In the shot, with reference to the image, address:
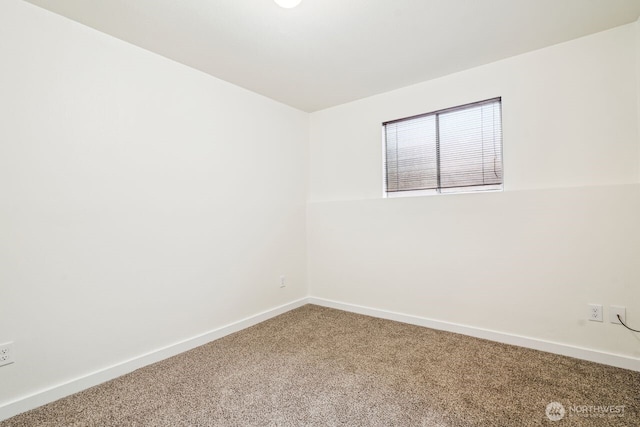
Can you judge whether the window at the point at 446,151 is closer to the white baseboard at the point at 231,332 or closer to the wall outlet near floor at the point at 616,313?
the wall outlet near floor at the point at 616,313

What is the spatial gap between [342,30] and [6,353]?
108 inches

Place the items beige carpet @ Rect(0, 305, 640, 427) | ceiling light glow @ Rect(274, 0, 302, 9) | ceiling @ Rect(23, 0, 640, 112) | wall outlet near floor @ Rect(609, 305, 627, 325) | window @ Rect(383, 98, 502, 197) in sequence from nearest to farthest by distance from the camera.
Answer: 1. beige carpet @ Rect(0, 305, 640, 427)
2. ceiling light glow @ Rect(274, 0, 302, 9)
3. ceiling @ Rect(23, 0, 640, 112)
4. wall outlet near floor @ Rect(609, 305, 627, 325)
5. window @ Rect(383, 98, 502, 197)

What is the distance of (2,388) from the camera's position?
5.19 feet

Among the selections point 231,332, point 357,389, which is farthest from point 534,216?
point 231,332

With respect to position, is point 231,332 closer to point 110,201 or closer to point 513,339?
point 110,201

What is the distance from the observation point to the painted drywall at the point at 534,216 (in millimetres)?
2002

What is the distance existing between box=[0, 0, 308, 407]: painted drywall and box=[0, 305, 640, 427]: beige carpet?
33 centimetres

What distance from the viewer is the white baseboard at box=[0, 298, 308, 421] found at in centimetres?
163

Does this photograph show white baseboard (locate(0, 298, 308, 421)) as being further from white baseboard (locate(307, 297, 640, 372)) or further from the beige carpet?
white baseboard (locate(307, 297, 640, 372))

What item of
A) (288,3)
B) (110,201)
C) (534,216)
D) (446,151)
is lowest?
(534,216)

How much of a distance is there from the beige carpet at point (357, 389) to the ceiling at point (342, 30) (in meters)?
2.28

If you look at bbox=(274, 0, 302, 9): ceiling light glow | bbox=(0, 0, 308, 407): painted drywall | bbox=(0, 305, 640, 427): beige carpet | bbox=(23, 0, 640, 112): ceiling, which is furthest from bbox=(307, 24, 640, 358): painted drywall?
bbox=(274, 0, 302, 9): ceiling light glow

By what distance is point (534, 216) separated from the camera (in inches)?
88.8

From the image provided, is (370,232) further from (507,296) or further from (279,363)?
(279,363)
